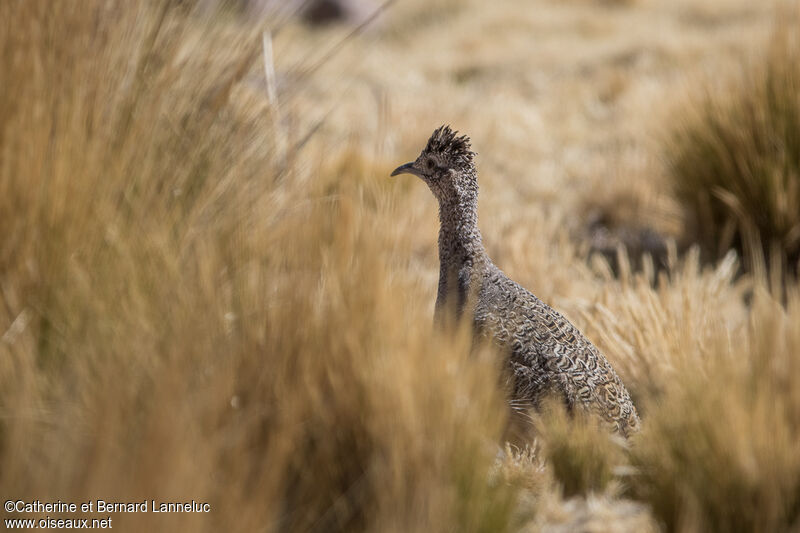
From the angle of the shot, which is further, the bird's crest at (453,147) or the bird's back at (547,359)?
the bird's crest at (453,147)

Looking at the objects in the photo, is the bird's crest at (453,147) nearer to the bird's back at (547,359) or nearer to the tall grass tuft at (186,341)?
the bird's back at (547,359)

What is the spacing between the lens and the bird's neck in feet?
9.40

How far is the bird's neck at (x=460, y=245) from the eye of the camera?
2.87 m

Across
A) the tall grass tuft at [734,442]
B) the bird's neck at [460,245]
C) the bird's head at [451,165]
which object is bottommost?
the tall grass tuft at [734,442]

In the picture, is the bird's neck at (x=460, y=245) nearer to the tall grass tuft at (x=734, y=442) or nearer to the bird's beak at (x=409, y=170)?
the bird's beak at (x=409, y=170)

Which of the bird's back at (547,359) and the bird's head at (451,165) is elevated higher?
the bird's head at (451,165)

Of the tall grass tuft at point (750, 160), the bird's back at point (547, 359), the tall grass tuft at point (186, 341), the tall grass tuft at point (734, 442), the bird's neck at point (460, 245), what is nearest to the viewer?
the tall grass tuft at point (186, 341)

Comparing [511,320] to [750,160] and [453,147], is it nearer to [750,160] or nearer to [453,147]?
[453,147]

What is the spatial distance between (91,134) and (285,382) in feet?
2.74

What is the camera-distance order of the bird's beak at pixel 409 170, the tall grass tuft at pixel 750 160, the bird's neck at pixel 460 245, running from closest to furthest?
the bird's neck at pixel 460 245 → the bird's beak at pixel 409 170 → the tall grass tuft at pixel 750 160

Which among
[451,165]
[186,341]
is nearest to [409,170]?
[451,165]

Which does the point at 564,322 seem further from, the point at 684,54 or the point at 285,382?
the point at 684,54

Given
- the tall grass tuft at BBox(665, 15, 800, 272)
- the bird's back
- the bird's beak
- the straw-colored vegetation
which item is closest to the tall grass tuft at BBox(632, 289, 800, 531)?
the straw-colored vegetation

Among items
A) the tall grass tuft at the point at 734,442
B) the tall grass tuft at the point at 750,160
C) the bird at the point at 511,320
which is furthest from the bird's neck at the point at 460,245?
the tall grass tuft at the point at 750,160
